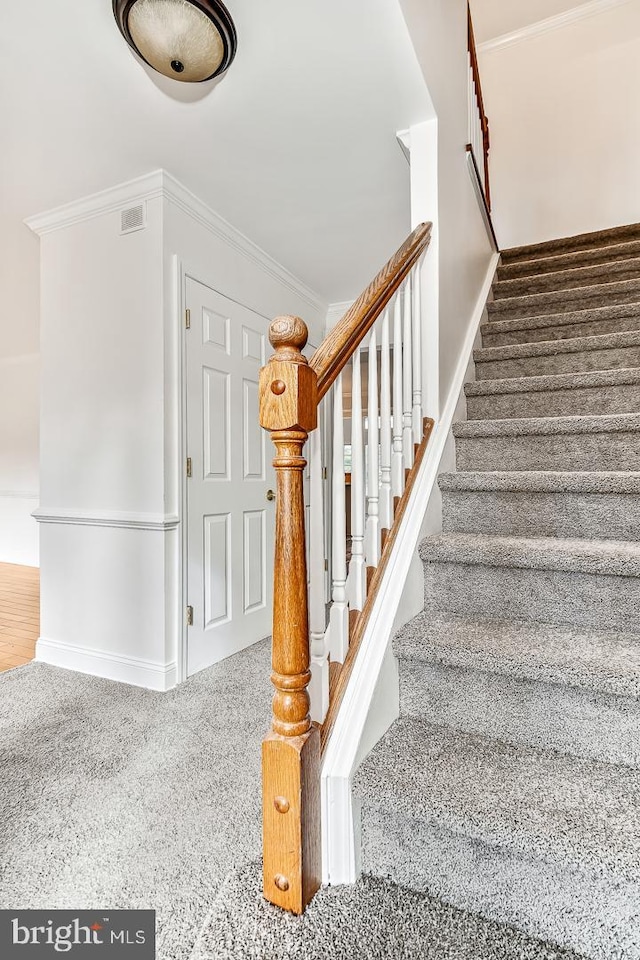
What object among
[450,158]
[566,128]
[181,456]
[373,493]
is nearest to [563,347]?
[450,158]

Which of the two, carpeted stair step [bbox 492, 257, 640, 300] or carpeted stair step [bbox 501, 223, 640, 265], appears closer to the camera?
carpeted stair step [bbox 492, 257, 640, 300]

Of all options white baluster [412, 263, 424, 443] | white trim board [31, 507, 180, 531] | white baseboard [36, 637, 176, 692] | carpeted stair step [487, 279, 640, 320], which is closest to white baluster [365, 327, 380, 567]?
white baluster [412, 263, 424, 443]

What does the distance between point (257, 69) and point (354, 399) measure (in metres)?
1.25

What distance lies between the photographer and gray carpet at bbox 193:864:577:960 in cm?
75

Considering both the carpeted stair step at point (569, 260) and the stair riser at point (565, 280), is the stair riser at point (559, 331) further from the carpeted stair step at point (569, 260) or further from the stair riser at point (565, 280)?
the carpeted stair step at point (569, 260)

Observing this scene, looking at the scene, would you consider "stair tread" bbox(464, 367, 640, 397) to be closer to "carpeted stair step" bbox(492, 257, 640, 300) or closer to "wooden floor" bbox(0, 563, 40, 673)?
"carpeted stair step" bbox(492, 257, 640, 300)

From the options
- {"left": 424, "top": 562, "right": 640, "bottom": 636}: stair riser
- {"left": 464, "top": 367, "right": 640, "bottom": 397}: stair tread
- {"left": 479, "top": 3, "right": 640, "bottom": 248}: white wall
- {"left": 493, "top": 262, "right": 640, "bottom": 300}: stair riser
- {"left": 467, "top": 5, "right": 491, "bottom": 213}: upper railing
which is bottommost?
{"left": 424, "top": 562, "right": 640, "bottom": 636}: stair riser

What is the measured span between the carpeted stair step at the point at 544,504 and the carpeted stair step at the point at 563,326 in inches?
46.4

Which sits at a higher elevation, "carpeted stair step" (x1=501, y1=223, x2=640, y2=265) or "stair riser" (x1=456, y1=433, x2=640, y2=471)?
"carpeted stair step" (x1=501, y1=223, x2=640, y2=265)

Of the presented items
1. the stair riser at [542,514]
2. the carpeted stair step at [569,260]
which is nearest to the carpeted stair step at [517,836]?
the stair riser at [542,514]

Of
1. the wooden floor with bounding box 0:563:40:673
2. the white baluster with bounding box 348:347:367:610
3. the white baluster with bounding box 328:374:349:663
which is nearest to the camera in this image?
the white baluster with bounding box 328:374:349:663

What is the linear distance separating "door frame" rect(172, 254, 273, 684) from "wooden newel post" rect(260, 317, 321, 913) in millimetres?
1466

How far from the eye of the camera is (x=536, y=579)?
1.27 m

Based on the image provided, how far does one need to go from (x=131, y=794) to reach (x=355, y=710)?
34.1 inches
